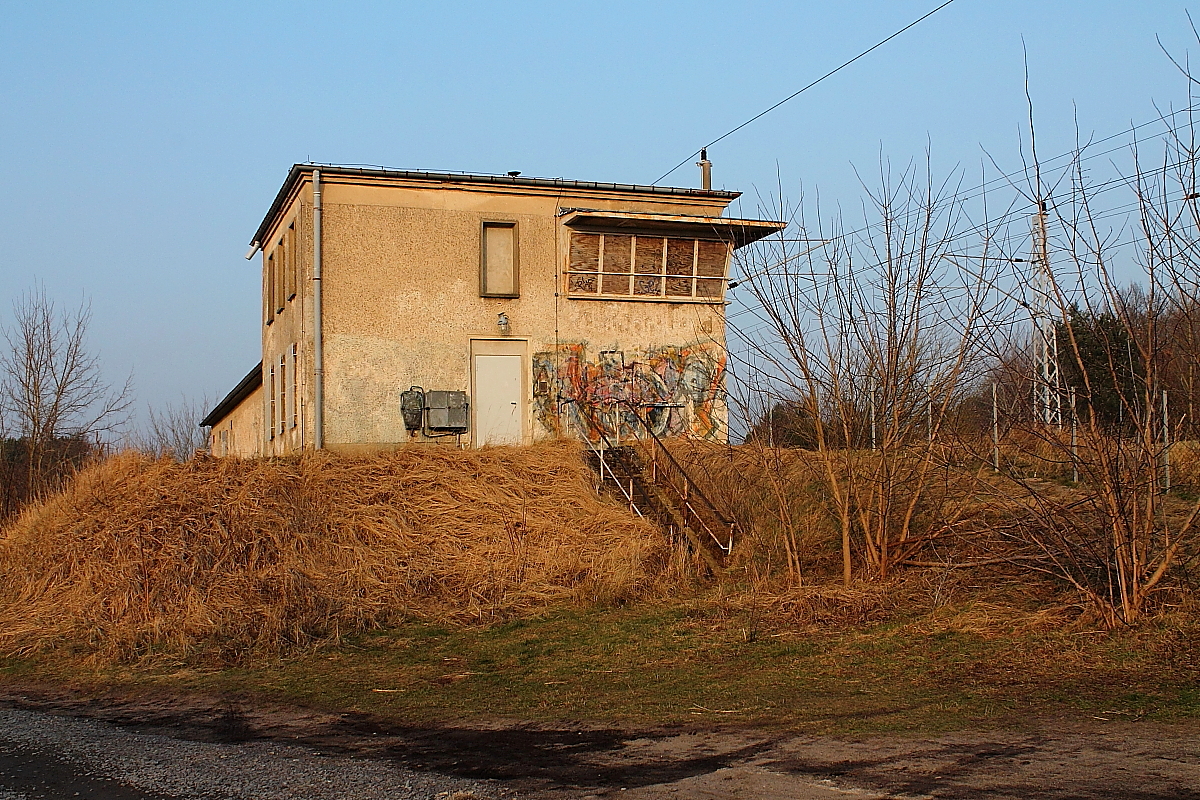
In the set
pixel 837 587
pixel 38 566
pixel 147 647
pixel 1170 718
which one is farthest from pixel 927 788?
pixel 38 566

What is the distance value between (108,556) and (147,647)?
2.58 meters

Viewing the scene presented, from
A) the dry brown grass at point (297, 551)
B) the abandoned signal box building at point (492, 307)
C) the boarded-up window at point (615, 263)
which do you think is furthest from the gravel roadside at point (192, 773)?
the boarded-up window at point (615, 263)

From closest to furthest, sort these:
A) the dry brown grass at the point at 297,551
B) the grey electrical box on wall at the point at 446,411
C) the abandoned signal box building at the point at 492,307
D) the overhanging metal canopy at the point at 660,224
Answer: the dry brown grass at the point at 297,551, the abandoned signal box building at the point at 492,307, the grey electrical box on wall at the point at 446,411, the overhanging metal canopy at the point at 660,224

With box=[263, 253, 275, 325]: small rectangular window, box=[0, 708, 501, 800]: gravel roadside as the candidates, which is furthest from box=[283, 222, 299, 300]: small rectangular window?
box=[0, 708, 501, 800]: gravel roadside

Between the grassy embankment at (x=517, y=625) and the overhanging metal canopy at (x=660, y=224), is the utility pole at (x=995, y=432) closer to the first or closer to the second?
the grassy embankment at (x=517, y=625)

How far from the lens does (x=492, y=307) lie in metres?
23.1

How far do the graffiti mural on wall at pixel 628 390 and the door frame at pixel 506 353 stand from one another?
8.1 inches

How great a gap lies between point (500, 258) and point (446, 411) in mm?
3480

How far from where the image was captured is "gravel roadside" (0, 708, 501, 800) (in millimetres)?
6438

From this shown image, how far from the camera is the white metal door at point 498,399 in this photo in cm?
2294

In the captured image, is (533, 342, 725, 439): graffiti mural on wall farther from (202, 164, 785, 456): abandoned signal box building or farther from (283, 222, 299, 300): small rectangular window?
(283, 222, 299, 300): small rectangular window

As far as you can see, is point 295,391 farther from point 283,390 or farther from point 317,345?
point 283,390

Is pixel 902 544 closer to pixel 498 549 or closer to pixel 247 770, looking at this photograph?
pixel 498 549

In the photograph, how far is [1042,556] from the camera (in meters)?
11.4
